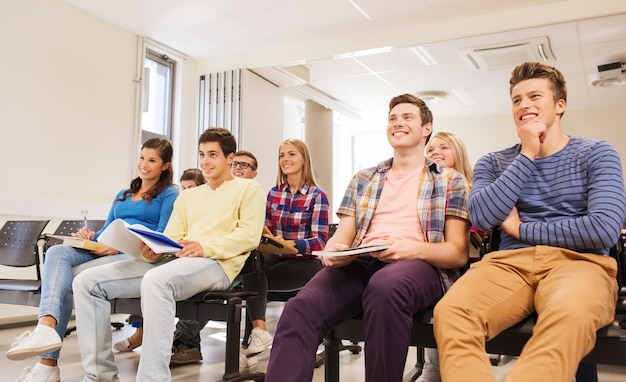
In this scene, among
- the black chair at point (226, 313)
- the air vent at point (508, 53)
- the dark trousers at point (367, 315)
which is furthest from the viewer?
the air vent at point (508, 53)

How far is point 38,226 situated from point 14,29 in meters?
1.99

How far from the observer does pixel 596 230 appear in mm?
1333

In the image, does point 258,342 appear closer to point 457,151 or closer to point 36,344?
point 36,344

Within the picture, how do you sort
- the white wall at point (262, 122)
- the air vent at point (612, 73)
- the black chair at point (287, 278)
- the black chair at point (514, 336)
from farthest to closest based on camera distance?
1. the white wall at point (262, 122)
2. the air vent at point (612, 73)
3. the black chair at point (287, 278)
4. the black chair at point (514, 336)

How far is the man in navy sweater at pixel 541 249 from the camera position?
3.61 ft

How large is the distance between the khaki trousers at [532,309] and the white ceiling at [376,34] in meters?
3.62

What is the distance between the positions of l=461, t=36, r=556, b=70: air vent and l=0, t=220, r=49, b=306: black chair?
176 inches

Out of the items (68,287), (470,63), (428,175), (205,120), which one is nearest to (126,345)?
(68,287)

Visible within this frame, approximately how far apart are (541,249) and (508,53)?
452 centimetres

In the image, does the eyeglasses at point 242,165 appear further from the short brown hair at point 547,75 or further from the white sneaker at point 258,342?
the short brown hair at point 547,75

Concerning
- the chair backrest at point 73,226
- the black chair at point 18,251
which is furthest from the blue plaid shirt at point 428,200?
the chair backrest at point 73,226

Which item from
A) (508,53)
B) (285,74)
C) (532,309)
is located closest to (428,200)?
(532,309)

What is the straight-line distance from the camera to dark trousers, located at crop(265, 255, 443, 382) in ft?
4.30

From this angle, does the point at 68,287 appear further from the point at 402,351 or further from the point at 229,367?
the point at 402,351
